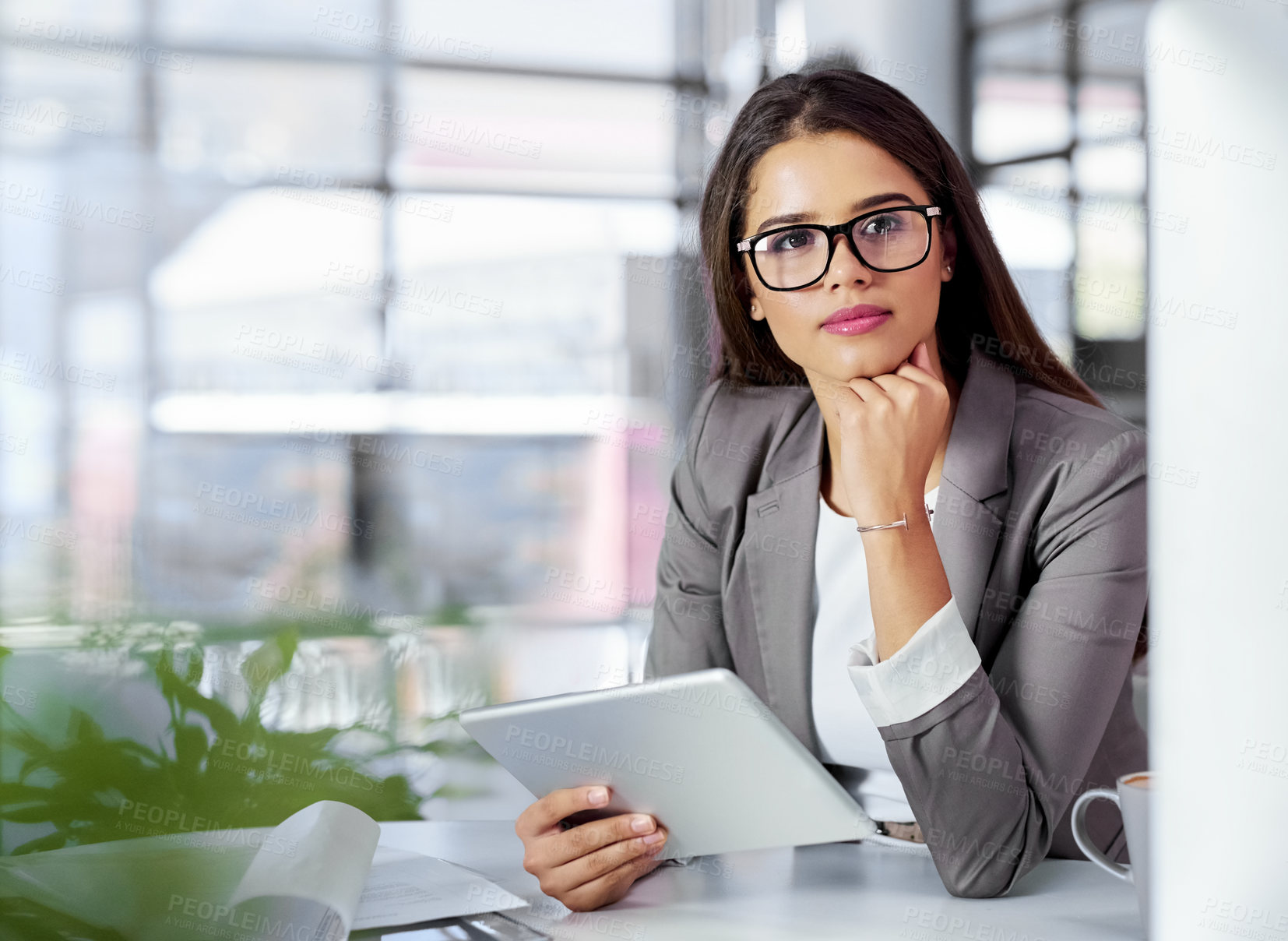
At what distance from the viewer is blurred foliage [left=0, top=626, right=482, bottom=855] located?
0.57 metres

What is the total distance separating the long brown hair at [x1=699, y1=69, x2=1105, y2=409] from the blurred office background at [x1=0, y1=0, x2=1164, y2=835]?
2.11 meters

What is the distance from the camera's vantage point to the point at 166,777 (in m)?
0.61

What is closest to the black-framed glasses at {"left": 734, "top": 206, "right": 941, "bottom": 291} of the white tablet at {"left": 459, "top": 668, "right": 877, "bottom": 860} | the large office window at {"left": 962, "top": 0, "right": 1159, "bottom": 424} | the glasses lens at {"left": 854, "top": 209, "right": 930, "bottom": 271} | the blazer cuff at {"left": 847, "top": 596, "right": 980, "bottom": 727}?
the glasses lens at {"left": 854, "top": 209, "right": 930, "bottom": 271}

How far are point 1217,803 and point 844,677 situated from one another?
0.83 meters

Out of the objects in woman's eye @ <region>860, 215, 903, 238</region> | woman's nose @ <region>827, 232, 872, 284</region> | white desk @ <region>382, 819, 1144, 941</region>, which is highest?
woman's eye @ <region>860, 215, 903, 238</region>

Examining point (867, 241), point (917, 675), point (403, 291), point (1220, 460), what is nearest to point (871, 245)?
point (867, 241)

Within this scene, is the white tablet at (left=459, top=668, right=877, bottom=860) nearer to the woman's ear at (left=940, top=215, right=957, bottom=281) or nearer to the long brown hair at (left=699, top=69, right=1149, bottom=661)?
the long brown hair at (left=699, top=69, right=1149, bottom=661)

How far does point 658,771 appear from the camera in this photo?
770 mm

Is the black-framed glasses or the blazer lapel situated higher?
the black-framed glasses

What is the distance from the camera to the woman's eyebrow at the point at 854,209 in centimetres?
108

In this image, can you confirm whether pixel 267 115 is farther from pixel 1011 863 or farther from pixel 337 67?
pixel 1011 863

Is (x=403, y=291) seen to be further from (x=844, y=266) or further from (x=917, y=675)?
(x=917, y=675)

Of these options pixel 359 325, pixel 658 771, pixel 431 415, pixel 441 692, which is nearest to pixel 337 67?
pixel 359 325

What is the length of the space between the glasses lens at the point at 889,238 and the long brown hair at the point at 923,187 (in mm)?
94
